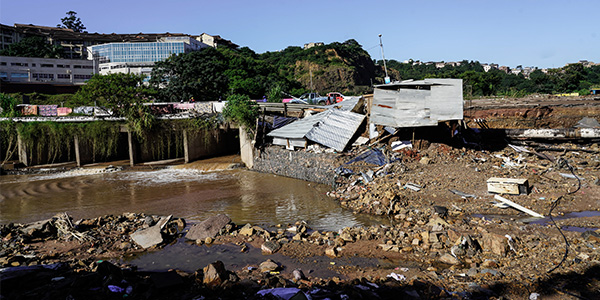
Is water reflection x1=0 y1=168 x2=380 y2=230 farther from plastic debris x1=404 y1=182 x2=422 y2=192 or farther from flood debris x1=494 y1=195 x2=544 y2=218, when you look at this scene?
flood debris x1=494 y1=195 x2=544 y2=218

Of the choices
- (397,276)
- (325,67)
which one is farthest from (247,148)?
(325,67)

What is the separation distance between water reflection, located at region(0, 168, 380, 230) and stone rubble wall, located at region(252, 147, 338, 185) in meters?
0.46

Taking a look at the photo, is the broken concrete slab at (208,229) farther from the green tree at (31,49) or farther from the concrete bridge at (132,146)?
the green tree at (31,49)

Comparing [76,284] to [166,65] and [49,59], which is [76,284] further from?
[49,59]

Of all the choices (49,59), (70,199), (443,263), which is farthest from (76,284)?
(49,59)

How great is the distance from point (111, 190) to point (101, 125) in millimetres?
8383

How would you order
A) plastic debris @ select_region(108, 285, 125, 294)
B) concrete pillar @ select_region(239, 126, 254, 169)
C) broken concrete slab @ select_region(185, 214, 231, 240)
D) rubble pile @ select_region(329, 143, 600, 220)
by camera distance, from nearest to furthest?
plastic debris @ select_region(108, 285, 125, 294)
broken concrete slab @ select_region(185, 214, 231, 240)
rubble pile @ select_region(329, 143, 600, 220)
concrete pillar @ select_region(239, 126, 254, 169)

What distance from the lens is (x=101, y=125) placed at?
23531 mm

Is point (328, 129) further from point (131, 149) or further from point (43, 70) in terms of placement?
point (43, 70)

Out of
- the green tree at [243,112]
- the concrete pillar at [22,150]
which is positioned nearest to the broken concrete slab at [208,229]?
the green tree at [243,112]

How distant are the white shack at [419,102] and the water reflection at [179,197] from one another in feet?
14.7

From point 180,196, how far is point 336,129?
7.89m

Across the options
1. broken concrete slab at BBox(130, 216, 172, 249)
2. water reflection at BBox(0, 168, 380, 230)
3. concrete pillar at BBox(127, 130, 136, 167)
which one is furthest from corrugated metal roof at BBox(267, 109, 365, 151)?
concrete pillar at BBox(127, 130, 136, 167)

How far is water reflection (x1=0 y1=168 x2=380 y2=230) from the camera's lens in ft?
39.6
